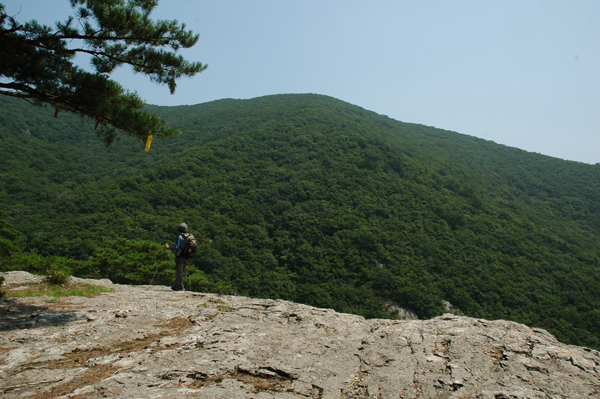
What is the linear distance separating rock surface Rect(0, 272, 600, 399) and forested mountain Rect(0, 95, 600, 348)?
1014 centimetres

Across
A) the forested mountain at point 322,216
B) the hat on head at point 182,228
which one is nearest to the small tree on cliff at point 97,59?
the hat on head at point 182,228

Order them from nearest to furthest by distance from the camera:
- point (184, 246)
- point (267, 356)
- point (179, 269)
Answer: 1. point (267, 356)
2. point (184, 246)
3. point (179, 269)

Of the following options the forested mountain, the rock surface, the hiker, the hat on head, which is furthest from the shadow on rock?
the forested mountain

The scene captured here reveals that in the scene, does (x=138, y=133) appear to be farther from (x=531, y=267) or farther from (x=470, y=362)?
(x=531, y=267)

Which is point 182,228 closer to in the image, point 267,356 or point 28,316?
point 28,316

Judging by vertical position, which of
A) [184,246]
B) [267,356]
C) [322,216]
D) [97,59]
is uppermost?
[97,59]

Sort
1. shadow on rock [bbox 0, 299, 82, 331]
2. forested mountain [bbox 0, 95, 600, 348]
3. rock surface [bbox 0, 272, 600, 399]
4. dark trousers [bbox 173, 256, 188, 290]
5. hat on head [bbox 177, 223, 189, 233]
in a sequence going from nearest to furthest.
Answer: rock surface [bbox 0, 272, 600, 399], shadow on rock [bbox 0, 299, 82, 331], hat on head [bbox 177, 223, 189, 233], dark trousers [bbox 173, 256, 188, 290], forested mountain [bbox 0, 95, 600, 348]

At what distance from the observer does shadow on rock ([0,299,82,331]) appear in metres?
4.31

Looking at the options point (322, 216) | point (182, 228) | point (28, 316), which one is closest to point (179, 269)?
point (182, 228)

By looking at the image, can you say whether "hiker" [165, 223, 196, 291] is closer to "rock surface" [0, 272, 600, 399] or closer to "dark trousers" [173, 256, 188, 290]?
"dark trousers" [173, 256, 188, 290]

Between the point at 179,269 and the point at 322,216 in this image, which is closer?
the point at 179,269

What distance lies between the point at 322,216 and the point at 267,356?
3183cm

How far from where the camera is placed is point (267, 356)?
12.8 ft

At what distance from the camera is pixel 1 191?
3247 cm
